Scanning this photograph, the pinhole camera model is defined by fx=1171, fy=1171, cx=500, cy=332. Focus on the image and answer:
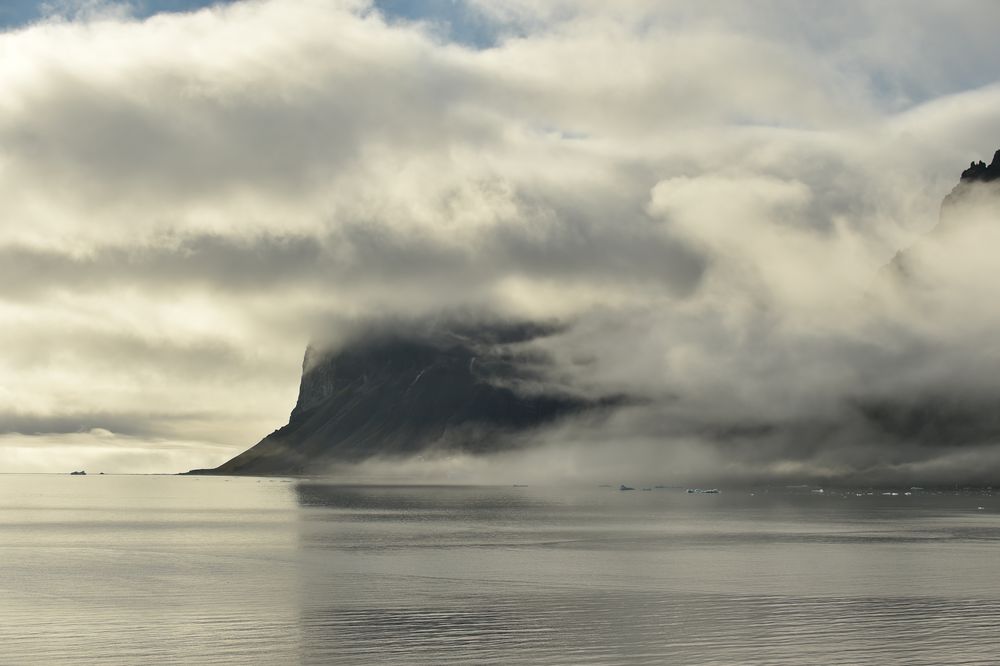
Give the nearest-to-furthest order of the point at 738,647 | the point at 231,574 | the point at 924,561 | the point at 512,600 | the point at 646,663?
the point at 646,663
the point at 738,647
the point at 512,600
the point at 231,574
the point at 924,561

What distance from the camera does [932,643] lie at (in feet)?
261

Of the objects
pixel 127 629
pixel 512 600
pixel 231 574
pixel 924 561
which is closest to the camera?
pixel 127 629

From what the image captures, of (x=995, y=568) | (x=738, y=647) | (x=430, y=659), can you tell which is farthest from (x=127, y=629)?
(x=995, y=568)

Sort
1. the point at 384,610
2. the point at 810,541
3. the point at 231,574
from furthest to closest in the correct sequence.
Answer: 1. the point at 810,541
2. the point at 231,574
3. the point at 384,610

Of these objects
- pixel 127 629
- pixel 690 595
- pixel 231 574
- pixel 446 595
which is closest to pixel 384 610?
pixel 446 595

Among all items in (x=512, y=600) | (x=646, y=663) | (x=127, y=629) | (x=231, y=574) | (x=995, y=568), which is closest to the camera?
(x=646, y=663)

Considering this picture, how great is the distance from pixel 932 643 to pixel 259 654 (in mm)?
45106

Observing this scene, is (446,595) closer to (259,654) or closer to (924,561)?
(259,654)

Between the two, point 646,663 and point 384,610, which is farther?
point 384,610

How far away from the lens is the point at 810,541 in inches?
7643

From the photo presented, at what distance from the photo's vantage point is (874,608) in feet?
324

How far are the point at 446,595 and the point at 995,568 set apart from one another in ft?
233

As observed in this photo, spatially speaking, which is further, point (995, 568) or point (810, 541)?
point (810, 541)

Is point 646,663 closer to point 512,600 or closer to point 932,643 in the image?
point 932,643
